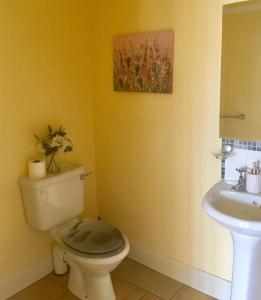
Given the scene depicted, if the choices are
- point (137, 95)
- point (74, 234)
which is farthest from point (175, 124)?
point (74, 234)

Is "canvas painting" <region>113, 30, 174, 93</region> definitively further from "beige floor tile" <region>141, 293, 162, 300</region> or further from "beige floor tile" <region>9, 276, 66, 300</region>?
"beige floor tile" <region>9, 276, 66, 300</region>

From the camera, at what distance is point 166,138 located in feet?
7.15

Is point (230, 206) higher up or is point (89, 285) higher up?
point (230, 206)

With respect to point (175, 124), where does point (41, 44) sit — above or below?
above

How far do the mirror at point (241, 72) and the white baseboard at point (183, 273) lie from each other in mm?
951

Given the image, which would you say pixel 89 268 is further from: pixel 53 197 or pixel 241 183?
pixel 241 183

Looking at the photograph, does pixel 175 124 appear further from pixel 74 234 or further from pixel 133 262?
pixel 133 262

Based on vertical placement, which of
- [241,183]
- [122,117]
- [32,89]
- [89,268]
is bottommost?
[89,268]

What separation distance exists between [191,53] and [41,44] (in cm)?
97

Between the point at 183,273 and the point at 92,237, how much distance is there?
0.70 metres

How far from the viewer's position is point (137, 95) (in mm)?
2271

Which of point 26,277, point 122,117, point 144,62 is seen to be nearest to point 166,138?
point 122,117

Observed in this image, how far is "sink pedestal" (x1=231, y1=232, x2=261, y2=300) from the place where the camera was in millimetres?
1621

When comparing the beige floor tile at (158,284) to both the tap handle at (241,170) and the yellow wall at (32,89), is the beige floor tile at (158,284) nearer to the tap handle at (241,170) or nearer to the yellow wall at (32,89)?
the yellow wall at (32,89)
